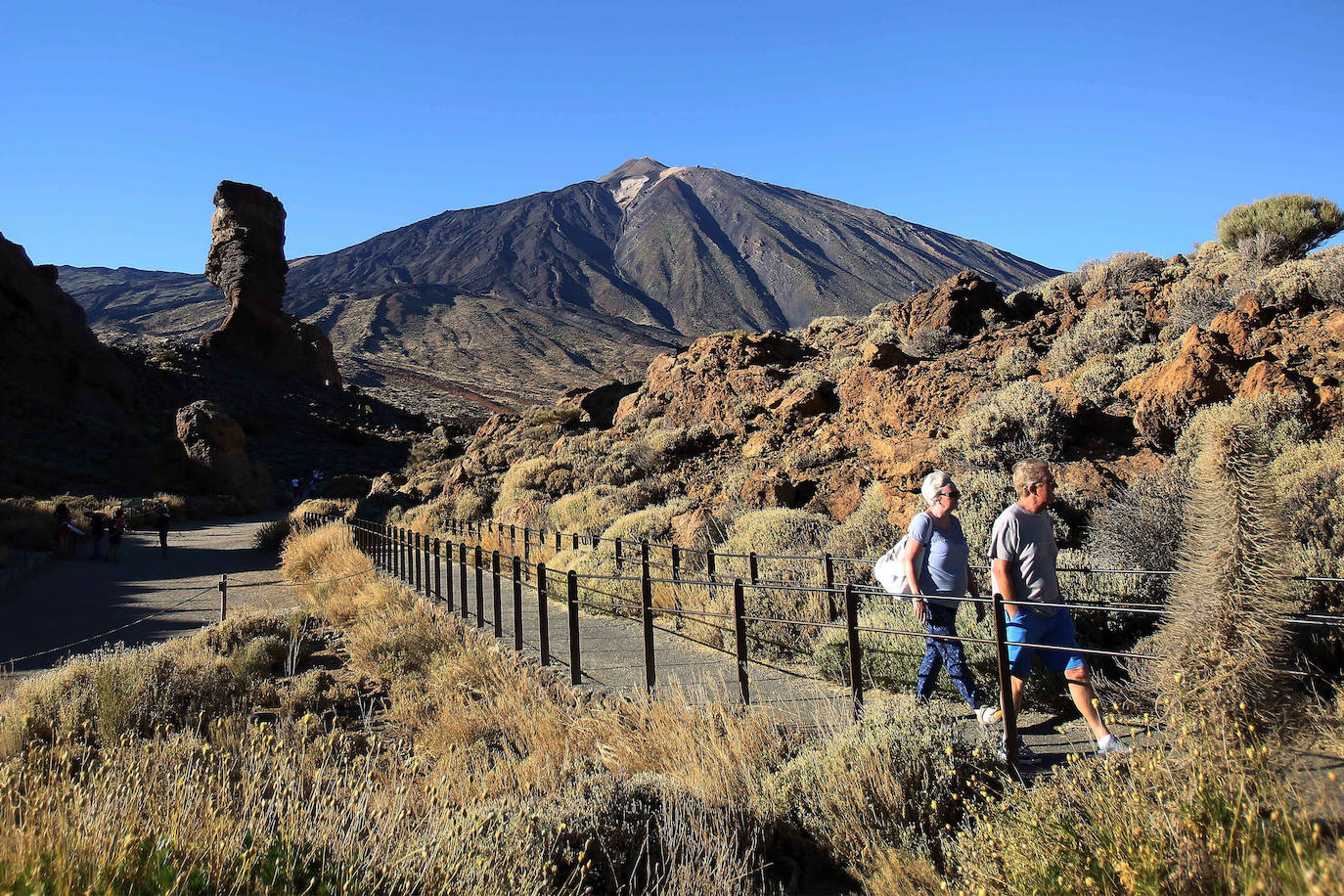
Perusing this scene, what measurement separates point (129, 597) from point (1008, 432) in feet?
55.2

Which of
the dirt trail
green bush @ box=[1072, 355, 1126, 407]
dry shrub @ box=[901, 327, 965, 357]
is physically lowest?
the dirt trail

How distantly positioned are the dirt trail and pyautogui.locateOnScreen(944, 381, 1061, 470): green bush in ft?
33.3

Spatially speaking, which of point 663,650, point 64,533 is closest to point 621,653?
point 663,650

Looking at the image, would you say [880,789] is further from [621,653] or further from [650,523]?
[650,523]

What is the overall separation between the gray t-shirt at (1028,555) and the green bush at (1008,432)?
519 cm

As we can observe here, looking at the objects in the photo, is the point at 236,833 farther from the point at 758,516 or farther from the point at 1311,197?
the point at 1311,197

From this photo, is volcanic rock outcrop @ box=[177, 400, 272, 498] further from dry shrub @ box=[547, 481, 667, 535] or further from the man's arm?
the man's arm

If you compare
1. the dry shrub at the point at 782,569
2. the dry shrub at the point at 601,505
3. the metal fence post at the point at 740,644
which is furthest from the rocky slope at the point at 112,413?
the metal fence post at the point at 740,644

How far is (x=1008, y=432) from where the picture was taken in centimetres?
988

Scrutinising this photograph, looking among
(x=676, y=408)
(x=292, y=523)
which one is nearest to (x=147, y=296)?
(x=292, y=523)

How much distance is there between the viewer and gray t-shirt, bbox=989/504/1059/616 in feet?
14.5

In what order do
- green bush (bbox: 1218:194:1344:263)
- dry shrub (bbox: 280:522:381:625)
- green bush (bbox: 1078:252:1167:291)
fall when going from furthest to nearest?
green bush (bbox: 1078:252:1167:291) < green bush (bbox: 1218:194:1344:263) < dry shrub (bbox: 280:522:381:625)

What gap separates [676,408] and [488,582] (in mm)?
6550

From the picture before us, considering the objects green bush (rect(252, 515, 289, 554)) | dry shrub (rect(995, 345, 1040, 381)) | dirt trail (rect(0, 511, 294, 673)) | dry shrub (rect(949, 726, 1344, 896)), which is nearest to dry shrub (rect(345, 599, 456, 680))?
dirt trail (rect(0, 511, 294, 673))
